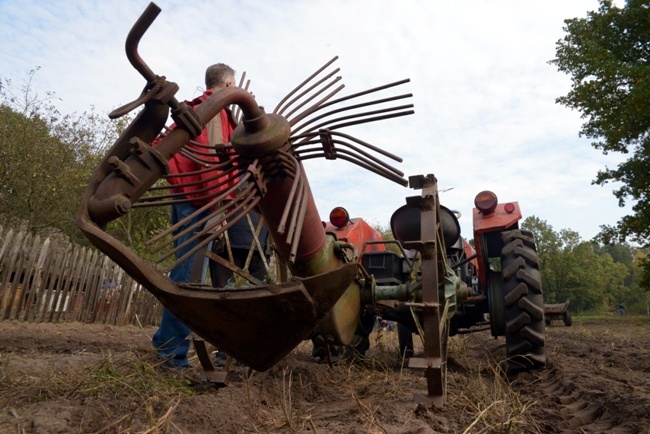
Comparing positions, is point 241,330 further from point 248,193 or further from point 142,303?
point 142,303

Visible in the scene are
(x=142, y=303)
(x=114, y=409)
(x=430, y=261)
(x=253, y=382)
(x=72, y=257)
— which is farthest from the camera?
(x=142, y=303)

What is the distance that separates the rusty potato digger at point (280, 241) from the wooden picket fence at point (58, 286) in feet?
19.2

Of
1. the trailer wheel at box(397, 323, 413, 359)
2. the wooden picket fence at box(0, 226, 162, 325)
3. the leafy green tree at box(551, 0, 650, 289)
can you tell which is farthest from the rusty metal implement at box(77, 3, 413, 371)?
the leafy green tree at box(551, 0, 650, 289)

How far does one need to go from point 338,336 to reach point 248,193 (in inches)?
54.9

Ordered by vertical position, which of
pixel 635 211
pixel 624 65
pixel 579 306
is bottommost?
pixel 579 306

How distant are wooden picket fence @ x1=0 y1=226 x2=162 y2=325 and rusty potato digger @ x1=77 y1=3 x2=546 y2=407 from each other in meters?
5.84

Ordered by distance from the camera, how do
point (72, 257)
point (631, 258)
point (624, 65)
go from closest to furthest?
point (72, 257) < point (624, 65) < point (631, 258)

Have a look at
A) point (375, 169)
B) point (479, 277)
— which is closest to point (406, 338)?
point (479, 277)

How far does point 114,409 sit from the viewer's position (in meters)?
2.24

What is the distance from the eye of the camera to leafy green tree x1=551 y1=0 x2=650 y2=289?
620 inches

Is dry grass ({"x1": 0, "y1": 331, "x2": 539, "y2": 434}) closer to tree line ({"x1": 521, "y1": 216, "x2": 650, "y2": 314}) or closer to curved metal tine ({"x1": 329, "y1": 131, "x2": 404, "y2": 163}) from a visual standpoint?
curved metal tine ({"x1": 329, "y1": 131, "x2": 404, "y2": 163})

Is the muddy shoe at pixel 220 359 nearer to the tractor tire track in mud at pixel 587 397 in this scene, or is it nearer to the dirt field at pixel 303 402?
the dirt field at pixel 303 402

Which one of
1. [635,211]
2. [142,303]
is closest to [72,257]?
[142,303]

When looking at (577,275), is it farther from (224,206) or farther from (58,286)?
(224,206)
